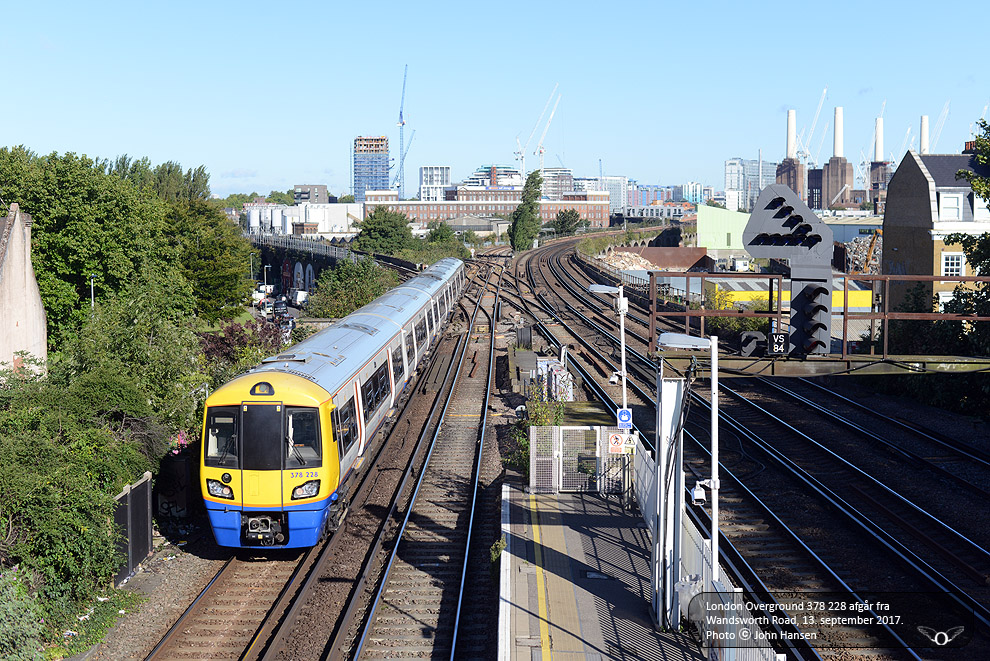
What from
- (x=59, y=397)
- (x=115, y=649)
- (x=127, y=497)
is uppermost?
(x=59, y=397)

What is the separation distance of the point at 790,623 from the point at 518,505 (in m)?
6.15

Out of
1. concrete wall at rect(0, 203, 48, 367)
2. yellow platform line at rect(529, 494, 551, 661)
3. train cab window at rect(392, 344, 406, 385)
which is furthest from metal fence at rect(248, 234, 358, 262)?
yellow platform line at rect(529, 494, 551, 661)

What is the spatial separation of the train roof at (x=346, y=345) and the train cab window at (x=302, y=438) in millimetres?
765

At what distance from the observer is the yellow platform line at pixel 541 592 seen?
10719 mm

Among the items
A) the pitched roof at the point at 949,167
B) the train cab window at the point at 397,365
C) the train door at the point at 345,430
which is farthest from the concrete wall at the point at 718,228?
the train door at the point at 345,430

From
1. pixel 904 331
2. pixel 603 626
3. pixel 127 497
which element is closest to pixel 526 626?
pixel 603 626

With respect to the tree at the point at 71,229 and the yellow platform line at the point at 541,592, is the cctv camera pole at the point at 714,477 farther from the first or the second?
the tree at the point at 71,229

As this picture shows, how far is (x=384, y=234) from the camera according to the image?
3438 inches

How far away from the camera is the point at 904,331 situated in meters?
28.8

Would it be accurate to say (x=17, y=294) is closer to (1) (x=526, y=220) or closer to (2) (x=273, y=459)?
(2) (x=273, y=459)

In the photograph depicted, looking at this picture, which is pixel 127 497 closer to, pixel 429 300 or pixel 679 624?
pixel 679 624

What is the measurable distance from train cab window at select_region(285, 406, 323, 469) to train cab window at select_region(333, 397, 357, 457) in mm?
609

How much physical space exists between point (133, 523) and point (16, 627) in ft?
12.1

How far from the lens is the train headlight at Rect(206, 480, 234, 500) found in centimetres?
1342
